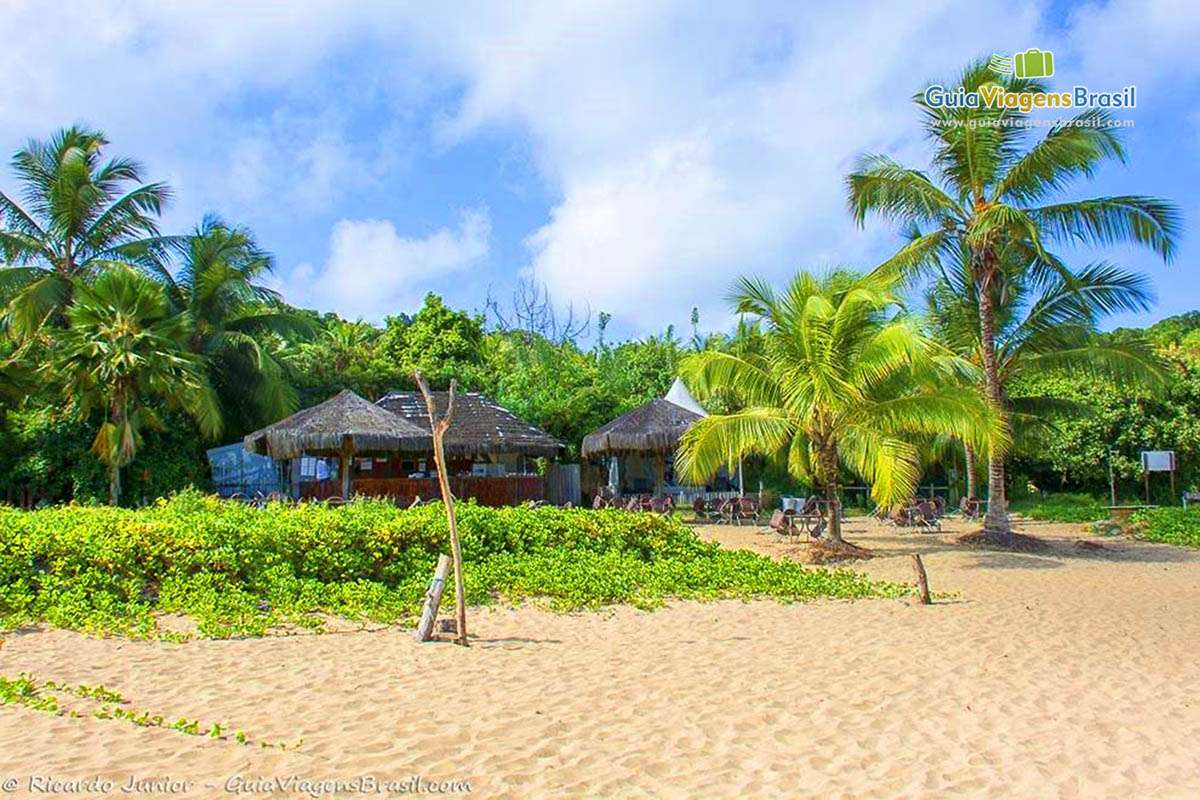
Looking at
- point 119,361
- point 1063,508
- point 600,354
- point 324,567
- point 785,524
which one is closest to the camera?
point 324,567

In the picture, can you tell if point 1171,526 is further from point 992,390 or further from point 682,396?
point 682,396

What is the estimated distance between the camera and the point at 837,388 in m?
13.0

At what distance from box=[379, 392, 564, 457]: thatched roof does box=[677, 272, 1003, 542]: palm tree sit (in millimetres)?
5013

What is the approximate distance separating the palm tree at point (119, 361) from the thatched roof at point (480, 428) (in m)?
4.35

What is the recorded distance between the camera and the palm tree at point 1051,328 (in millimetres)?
14703

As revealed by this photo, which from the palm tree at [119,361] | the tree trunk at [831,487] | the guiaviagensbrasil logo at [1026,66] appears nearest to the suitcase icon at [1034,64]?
the guiaviagensbrasil logo at [1026,66]

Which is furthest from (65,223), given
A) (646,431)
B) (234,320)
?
(646,431)

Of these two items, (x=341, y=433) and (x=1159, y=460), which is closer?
(x=341, y=433)

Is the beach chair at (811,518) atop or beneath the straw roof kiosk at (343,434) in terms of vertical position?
beneath

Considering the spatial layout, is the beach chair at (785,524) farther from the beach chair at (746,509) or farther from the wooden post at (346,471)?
the wooden post at (346,471)

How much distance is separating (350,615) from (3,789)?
13.9 ft

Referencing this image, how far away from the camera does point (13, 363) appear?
18.4 m

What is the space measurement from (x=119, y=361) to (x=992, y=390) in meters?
15.5

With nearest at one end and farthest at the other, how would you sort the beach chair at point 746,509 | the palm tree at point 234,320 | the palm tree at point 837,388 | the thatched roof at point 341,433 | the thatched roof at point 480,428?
the palm tree at point 837,388
the thatched roof at point 341,433
the thatched roof at point 480,428
the beach chair at point 746,509
the palm tree at point 234,320
